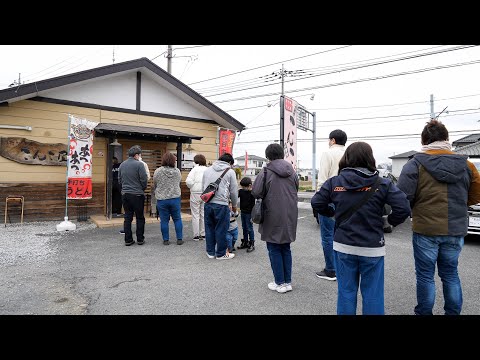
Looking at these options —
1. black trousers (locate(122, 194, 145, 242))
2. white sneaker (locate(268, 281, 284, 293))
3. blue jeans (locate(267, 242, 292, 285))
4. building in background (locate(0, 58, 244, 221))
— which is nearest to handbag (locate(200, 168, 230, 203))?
blue jeans (locate(267, 242, 292, 285))

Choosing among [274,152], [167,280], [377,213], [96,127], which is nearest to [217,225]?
[167,280]

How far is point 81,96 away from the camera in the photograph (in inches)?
329

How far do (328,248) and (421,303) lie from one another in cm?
133

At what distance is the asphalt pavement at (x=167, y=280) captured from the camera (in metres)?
3.16

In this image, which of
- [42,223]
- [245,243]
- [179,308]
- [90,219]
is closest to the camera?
[179,308]

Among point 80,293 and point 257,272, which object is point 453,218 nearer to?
point 257,272

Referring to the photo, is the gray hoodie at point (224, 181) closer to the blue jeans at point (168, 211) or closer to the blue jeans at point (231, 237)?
the blue jeans at point (231, 237)

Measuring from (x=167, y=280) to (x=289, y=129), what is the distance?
197 inches

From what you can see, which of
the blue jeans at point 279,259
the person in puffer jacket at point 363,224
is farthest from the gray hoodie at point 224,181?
the person in puffer jacket at point 363,224

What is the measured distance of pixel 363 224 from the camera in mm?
2371

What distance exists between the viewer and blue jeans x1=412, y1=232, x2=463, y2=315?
2.65 m

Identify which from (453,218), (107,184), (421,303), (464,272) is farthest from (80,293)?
(464,272)

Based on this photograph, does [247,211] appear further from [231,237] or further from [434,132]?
[434,132]

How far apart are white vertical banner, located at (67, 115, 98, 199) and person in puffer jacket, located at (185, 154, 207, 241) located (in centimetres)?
325
